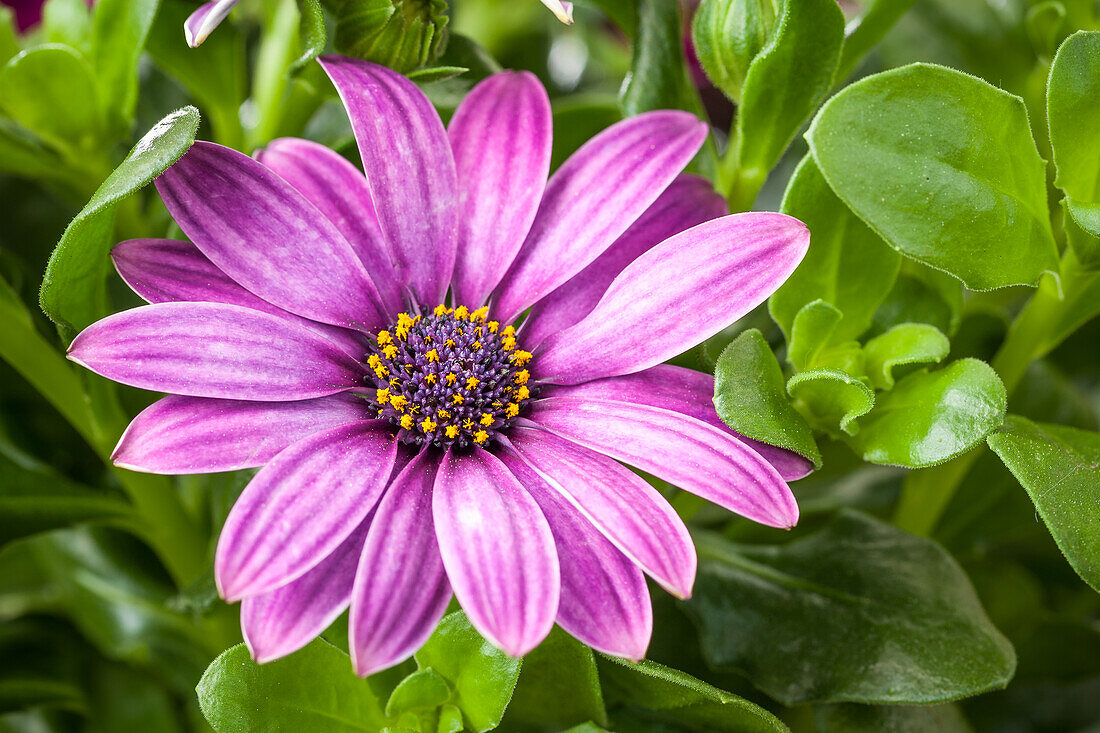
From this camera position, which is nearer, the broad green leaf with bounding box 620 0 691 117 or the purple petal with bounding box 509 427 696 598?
the purple petal with bounding box 509 427 696 598

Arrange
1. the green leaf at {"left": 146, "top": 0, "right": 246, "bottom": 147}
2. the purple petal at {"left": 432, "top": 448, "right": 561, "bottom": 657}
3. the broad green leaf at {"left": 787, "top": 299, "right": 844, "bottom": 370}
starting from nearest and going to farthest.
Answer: the purple petal at {"left": 432, "top": 448, "right": 561, "bottom": 657} < the broad green leaf at {"left": 787, "top": 299, "right": 844, "bottom": 370} < the green leaf at {"left": 146, "top": 0, "right": 246, "bottom": 147}

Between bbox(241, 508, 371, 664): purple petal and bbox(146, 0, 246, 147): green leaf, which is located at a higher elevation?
bbox(146, 0, 246, 147): green leaf

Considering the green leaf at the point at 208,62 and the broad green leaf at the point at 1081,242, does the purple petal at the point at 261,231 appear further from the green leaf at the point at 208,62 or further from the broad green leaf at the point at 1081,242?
the broad green leaf at the point at 1081,242

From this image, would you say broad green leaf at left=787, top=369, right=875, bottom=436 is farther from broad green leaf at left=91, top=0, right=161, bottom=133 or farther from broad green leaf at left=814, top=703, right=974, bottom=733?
broad green leaf at left=91, top=0, right=161, bottom=133

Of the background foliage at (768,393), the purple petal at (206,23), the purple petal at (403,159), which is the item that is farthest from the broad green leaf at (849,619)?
the purple petal at (206,23)

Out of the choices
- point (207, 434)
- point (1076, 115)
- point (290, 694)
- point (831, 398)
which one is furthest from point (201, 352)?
point (1076, 115)

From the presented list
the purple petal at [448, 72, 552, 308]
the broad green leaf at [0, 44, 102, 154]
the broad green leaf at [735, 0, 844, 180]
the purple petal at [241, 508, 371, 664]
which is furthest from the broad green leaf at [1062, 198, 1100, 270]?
the broad green leaf at [0, 44, 102, 154]

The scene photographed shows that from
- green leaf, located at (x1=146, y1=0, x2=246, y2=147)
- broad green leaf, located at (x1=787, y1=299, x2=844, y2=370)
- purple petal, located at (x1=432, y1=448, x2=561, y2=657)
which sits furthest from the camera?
green leaf, located at (x1=146, y1=0, x2=246, y2=147)

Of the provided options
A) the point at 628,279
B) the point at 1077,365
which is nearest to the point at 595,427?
the point at 628,279
